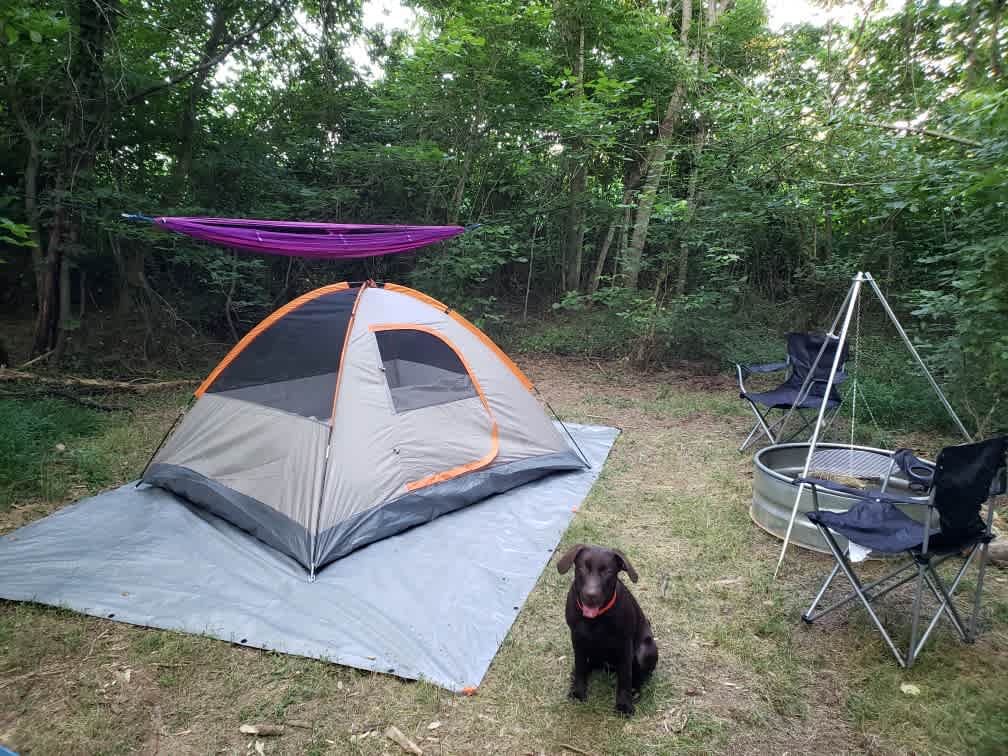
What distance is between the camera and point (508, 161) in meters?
7.77

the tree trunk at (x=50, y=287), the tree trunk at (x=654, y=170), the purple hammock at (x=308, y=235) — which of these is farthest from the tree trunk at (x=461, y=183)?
the tree trunk at (x=50, y=287)

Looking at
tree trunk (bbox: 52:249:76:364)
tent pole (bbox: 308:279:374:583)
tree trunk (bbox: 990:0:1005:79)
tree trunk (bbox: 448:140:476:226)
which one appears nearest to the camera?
tent pole (bbox: 308:279:374:583)

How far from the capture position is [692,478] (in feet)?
12.9

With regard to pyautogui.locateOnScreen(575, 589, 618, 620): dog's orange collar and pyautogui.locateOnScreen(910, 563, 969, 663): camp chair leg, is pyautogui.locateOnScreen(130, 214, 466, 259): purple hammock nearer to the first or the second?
pyautogui.locateOnScreen(575, 589, 618, 620): dog's orange collar

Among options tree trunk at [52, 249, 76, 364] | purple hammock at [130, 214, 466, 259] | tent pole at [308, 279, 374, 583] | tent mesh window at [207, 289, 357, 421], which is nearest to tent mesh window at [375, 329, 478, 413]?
tent pole at [308, 279, 374, 583]

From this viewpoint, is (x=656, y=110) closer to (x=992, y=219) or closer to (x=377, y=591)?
(x=992, y=219)

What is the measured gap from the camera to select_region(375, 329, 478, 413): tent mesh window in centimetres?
340

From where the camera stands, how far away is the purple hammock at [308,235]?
3.57 m

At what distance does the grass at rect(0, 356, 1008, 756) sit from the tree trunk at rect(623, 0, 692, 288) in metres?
5.31

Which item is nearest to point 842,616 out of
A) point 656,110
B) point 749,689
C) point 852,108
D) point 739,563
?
point 739,563

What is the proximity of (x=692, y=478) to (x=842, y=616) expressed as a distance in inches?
62.7

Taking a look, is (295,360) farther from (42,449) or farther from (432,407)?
(42,449)

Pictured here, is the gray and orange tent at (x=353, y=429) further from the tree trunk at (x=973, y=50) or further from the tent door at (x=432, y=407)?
the tree trunk at (x=973, y=50)

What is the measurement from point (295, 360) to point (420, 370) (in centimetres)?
76
